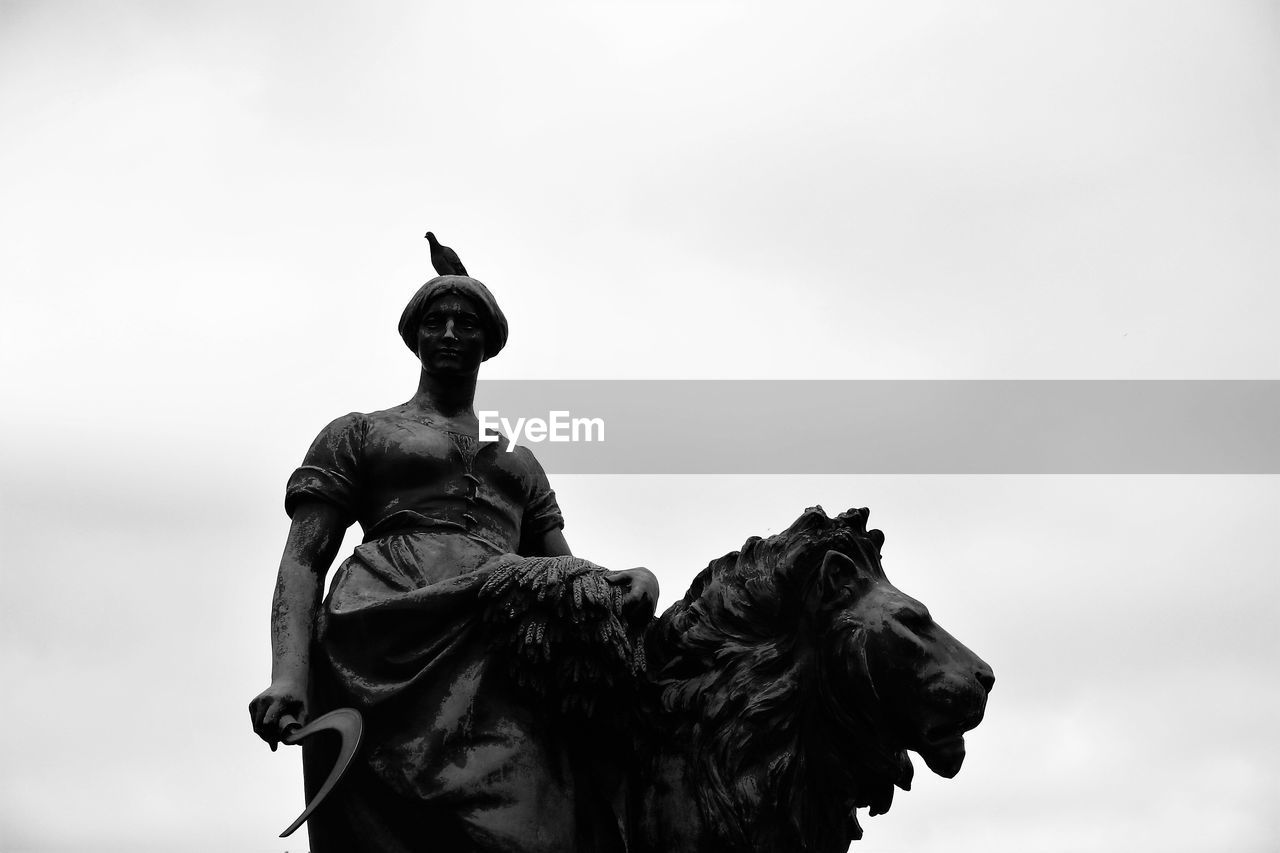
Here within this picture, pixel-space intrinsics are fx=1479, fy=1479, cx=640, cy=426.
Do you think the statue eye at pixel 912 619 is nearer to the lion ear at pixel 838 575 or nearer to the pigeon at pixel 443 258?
the lion ear at pixel 838 575

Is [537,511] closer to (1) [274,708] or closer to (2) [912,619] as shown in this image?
(1) [274,708]

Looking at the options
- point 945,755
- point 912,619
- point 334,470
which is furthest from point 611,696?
point 334,470

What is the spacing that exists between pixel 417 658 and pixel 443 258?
2308 mm

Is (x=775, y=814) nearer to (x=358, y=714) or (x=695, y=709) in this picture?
(x=695, y=709)

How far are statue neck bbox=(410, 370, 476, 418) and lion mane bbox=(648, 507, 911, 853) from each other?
1.59 metres

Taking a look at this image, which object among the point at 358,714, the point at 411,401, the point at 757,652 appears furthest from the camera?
the point at 411,401

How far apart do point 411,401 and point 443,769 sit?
80.1 inches

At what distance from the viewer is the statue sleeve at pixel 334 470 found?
6777mm

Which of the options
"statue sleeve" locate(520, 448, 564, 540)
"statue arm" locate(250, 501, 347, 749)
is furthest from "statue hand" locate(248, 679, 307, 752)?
"statue sleeve" locate(520, 448, 564, 540)

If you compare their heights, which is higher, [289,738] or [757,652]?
[757,652]

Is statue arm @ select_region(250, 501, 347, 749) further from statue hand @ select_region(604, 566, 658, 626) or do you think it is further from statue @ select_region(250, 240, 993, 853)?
statue hand @ select_region(604, 566, 658, 626)

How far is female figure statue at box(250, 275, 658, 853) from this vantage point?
19.7 ft

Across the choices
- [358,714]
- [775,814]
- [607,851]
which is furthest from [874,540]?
[358,714]

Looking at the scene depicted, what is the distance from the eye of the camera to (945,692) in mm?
6102
